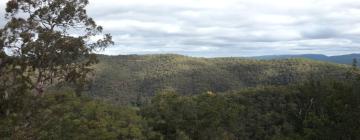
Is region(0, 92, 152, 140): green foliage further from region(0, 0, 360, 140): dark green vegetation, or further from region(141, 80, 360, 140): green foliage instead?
region(141, 80, 360, 140): green foliage

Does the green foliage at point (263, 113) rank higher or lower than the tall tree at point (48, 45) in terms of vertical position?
lower

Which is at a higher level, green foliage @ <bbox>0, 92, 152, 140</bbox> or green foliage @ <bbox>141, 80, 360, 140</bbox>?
green foliage @ <bbox>0, 92, 152, 140</bbox>

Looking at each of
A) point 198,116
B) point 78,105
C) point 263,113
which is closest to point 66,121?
point 78,105

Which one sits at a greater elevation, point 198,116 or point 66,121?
point 66,121

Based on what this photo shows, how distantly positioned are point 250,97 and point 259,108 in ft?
14.0

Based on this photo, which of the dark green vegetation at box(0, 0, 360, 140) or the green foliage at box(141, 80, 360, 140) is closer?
the dark green vegetation at box(0, 0, 360, 140)

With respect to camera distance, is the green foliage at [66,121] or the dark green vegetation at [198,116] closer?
the green foliage at [66,121]

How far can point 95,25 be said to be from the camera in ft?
77.5

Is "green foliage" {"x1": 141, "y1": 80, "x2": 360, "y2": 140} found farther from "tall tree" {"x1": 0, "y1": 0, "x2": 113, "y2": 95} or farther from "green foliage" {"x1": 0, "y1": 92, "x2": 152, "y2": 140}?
"tall tree" {"x1": 0, "y1": 0, "x2": 113, "y2": 95}

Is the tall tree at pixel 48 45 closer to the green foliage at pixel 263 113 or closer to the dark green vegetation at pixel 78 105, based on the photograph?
the dark green vegetation at pixel 78 105

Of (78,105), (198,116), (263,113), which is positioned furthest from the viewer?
(263,113)

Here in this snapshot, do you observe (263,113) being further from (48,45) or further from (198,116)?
(48,45)

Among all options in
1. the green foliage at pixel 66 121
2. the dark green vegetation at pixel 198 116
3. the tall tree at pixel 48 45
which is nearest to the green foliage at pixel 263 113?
the dark green vegetation at pixel 198 116

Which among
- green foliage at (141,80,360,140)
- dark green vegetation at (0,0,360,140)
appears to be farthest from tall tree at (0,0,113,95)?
green foliage at (141,80,360,140)
